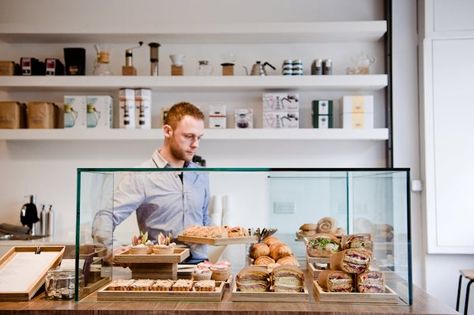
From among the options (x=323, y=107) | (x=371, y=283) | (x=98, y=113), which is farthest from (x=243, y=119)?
(x=371, y=283)

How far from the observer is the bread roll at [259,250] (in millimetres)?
1946

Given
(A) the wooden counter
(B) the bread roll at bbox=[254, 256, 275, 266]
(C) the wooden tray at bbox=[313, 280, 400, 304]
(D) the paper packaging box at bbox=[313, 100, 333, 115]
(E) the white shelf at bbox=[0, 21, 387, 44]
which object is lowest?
(A) the wooden counter

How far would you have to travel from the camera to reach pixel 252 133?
13.3ft

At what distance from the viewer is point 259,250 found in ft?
6.42

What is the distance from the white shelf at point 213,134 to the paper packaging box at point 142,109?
0.07 m

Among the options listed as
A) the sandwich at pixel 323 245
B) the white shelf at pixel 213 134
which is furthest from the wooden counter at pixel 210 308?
the white shelf at pixel 213 134

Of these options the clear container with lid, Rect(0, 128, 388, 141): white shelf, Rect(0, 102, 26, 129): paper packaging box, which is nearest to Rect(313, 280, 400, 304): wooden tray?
the clear container with lid

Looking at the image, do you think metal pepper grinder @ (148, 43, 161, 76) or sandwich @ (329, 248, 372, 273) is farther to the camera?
metal pepper grinder @ (148, 43, 161, 76)

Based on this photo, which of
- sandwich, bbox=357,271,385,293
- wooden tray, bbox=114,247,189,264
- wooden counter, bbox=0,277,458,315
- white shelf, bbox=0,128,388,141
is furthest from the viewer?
white shelf, bbox=0,128,388,141

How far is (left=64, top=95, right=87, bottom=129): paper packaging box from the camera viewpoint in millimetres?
4145

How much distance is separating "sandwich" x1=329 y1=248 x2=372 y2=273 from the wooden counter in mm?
122

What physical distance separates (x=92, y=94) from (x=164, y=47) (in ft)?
2.24

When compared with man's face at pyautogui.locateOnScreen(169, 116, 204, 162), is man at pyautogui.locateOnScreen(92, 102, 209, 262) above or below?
below

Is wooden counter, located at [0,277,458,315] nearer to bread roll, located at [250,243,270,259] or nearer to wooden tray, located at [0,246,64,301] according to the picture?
wooden tray, located at [0,246,64,301]
